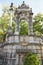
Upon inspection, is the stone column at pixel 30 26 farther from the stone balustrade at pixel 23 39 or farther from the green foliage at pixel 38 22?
the green foliage at pixel 38 22

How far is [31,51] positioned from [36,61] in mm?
2832

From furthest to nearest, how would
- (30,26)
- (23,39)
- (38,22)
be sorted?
(38,22), (30,26), (23,39)

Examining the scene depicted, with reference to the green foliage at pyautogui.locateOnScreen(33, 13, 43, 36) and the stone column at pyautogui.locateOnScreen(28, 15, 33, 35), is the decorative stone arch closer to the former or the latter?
the stone column at pyautogui.locateOnScreen(28, 15, 33, 35)

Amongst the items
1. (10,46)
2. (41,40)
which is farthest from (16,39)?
(41,40)

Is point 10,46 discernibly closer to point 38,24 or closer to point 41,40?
point 41,40

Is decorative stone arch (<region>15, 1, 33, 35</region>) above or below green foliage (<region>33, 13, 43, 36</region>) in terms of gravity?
above

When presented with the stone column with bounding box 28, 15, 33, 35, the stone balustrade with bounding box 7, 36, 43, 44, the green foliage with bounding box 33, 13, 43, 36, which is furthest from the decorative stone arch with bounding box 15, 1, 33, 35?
the green foliage with bounding box 33, 13, 43, 36

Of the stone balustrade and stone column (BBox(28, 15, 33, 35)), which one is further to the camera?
stone column (BBox(28, 15, 33, 35))

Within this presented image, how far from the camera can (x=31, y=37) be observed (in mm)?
23891

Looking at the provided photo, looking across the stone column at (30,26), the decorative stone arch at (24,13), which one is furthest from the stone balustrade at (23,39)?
the decorative stone arch at (24,13)

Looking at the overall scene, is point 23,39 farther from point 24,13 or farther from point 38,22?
point 38,22

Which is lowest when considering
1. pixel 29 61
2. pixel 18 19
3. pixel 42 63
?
pixel 42 63

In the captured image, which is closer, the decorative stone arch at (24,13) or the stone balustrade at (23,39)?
the stone balustrade at (23,39)

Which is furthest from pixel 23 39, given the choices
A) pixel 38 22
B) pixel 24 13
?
pixel 38 22
